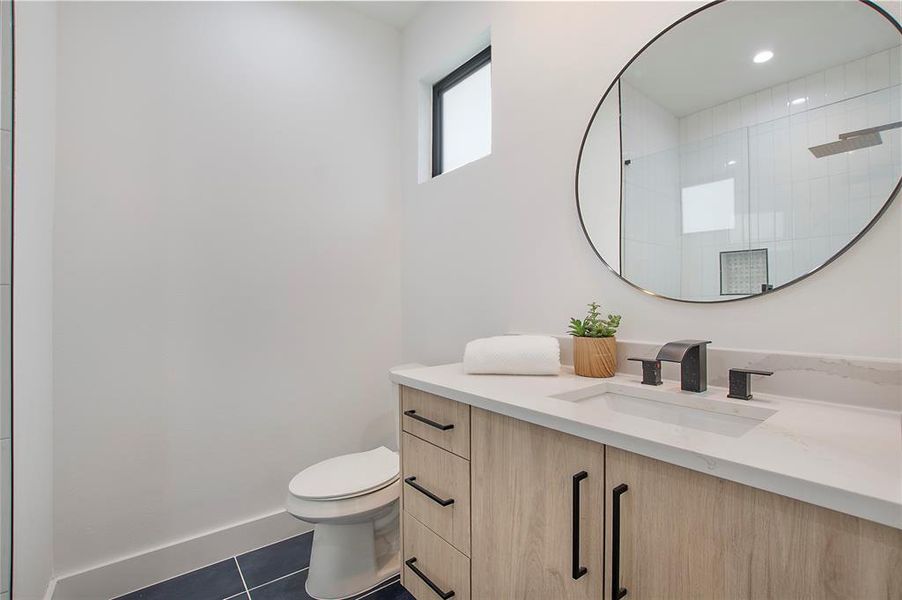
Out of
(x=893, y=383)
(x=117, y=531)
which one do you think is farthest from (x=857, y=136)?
(x=117, y=531)

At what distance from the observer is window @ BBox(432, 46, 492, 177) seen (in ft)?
6.64

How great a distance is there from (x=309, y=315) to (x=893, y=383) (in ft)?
6.65

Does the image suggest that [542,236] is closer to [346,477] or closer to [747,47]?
[747,47]

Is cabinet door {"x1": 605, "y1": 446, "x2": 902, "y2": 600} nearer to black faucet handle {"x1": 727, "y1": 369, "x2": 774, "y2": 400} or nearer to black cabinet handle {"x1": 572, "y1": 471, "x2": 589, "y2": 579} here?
black cabinet handle {"x1": 572, "y1": 471, "x2": 589, "y2": 579}

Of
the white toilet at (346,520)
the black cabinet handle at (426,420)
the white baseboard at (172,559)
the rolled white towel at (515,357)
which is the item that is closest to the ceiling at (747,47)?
Answer: the rolled white towel at (515,357)

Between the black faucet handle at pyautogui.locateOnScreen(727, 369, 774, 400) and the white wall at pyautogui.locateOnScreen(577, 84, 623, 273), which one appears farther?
the white wall at pyautogui.locateOnScreen(577, 84, 623, 273)

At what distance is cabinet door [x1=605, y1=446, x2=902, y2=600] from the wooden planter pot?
20.1 inches

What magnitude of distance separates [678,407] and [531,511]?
17.9 inches

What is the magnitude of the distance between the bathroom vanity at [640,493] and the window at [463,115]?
1290 millimetres

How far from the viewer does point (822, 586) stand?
1.82ft

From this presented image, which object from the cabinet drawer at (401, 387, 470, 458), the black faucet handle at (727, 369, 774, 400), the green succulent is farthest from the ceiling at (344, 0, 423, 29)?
the black faucet handle at (727, 369, 774, 400)

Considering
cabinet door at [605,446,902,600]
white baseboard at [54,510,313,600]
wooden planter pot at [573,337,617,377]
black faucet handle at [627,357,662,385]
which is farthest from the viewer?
white baseboard at [54,510,313,600]

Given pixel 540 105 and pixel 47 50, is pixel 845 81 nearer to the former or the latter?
pixel 540 105

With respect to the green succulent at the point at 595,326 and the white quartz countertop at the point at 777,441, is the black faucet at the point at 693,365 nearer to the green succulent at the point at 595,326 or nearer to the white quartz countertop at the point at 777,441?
the white quartz countertop at the point at 777,441
